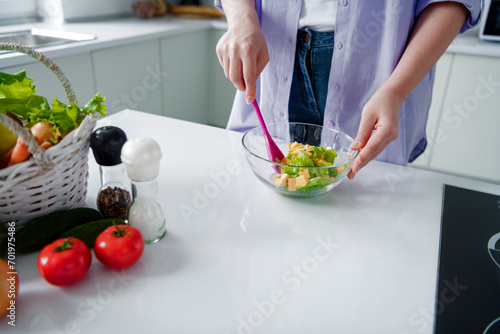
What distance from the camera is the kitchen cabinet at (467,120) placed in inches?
77.7

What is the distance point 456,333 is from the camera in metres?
0.48

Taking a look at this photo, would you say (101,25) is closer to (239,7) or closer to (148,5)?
(148,5)

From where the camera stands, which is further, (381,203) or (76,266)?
(381,203)

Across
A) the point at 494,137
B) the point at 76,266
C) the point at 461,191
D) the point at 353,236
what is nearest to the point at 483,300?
the point at 353,236

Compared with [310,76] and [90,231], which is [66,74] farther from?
[90,231]

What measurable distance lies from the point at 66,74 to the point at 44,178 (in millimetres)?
1279

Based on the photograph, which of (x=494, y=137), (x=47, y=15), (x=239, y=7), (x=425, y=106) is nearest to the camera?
(x=239, y=7)

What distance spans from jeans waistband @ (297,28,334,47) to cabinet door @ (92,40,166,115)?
1.15m

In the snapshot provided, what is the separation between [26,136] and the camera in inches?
19.4

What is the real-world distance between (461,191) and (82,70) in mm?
1577

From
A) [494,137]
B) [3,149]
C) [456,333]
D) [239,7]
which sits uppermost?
[239,7]

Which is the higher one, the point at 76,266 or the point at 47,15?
the point at 47,15

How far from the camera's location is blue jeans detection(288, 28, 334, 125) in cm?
102

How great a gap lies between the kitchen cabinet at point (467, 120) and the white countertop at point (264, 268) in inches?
55.2
